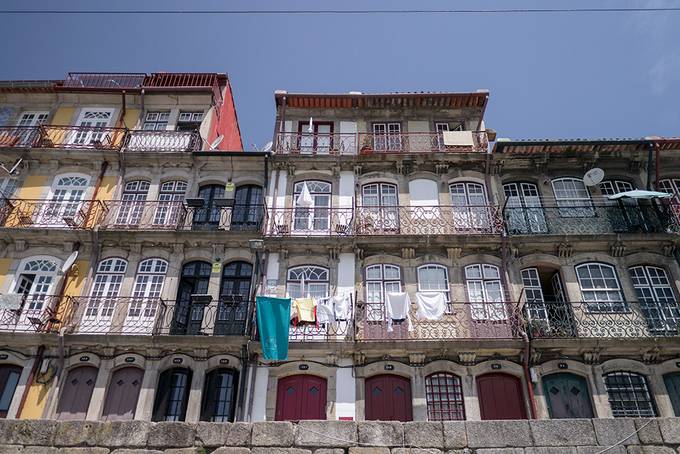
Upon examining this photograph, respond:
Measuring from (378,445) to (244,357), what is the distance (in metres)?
7.03

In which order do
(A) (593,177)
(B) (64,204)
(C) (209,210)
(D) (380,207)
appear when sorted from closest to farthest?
(D) (380,207) → (A) (593,177) → (B) (64,204) → (C) (209,210)

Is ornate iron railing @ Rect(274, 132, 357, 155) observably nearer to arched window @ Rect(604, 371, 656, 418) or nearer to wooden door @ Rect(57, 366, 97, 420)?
wooden door @ Rect(57, 366, 97, 420)

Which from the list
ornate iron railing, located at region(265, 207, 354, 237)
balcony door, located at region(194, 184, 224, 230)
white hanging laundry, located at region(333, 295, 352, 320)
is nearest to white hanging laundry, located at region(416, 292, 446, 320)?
white hanging laundry, located at region(333, 295, 352, 320)

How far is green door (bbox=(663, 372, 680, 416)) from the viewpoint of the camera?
1253cm

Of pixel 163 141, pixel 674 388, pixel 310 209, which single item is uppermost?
pixel 163 141

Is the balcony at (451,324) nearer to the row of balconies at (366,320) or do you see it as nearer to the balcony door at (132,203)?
the row of balconies at (366,320)

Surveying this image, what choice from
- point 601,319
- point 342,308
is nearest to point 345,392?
point 342,308

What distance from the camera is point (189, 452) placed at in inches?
264

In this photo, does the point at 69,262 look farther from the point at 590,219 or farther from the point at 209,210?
the point at 590,219

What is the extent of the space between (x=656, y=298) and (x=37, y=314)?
1695cm

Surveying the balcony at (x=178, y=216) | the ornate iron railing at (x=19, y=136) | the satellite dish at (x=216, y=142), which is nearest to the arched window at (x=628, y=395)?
the balcony at (x=178, y=216)

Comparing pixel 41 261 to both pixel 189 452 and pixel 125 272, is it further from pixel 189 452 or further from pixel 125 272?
pixel 189 452

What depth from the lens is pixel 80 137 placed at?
56.2 ft

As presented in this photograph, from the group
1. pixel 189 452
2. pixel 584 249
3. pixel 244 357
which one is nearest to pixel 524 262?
pixel 584 249
